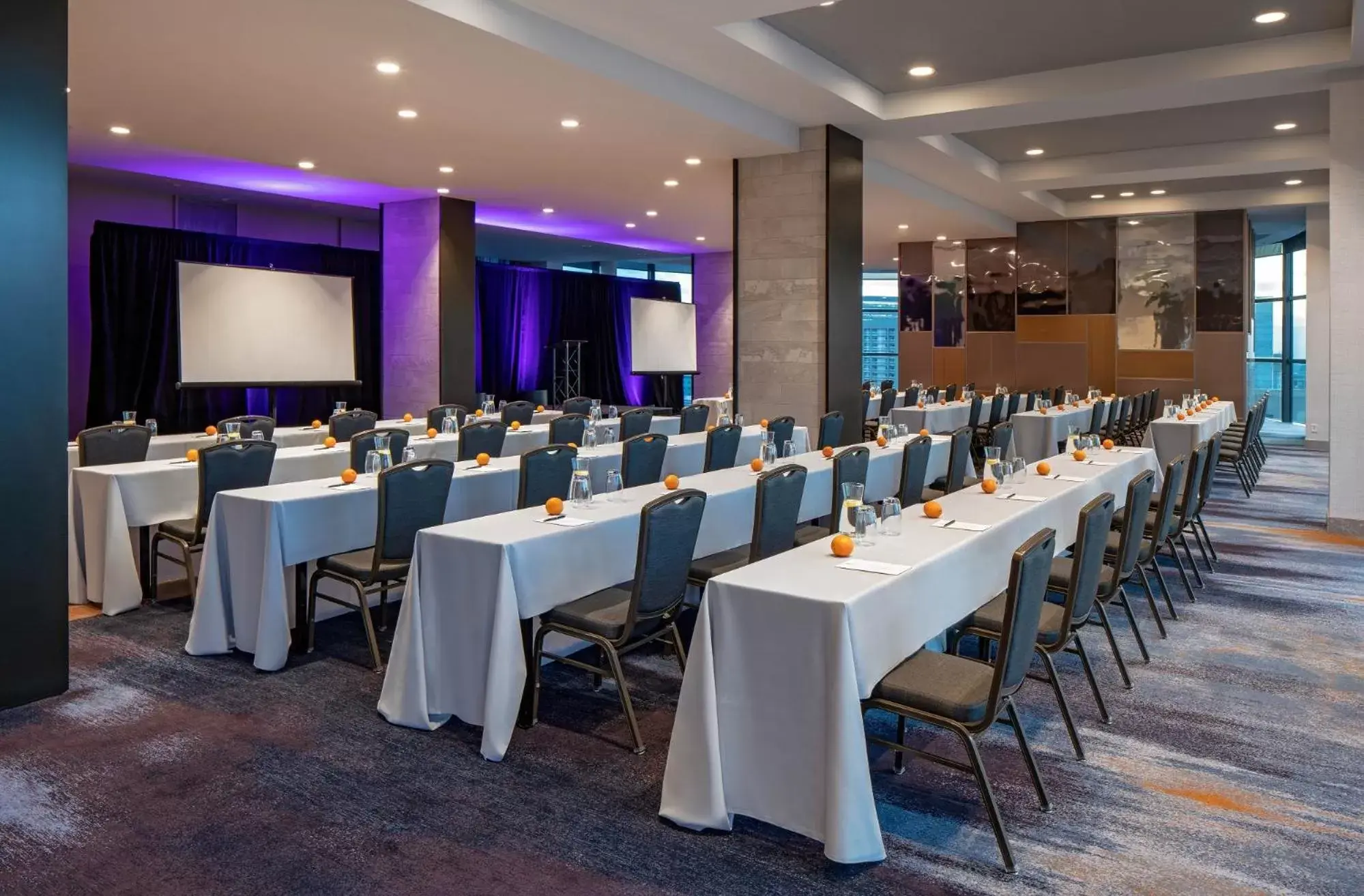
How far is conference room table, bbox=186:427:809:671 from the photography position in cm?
430

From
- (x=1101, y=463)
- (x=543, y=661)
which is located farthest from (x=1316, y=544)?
(x=543, y=661)

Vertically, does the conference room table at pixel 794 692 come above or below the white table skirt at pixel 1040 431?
below

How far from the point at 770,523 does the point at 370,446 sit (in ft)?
10.3

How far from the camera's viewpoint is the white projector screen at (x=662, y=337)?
1630cm

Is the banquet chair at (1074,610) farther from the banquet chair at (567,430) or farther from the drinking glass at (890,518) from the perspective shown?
the banquet chair at (567,430)

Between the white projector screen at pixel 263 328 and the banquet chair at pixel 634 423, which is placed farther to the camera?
the white projector screen at pixel 263 328

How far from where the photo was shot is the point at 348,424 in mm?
7891

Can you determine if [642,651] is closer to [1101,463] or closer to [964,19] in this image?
[1101,463]

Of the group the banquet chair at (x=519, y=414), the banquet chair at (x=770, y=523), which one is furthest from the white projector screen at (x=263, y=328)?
the banquet chair at (x=770, y=523)

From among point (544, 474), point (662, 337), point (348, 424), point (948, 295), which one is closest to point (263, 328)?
point (348, 424)

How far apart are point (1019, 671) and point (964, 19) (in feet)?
19.2

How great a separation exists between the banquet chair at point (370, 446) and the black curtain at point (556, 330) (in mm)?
10211

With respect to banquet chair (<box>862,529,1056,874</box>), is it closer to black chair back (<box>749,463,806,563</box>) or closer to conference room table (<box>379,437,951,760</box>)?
conference room table (<box>379,437,951,760</box>)

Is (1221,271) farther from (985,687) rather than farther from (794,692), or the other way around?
(794,692)
